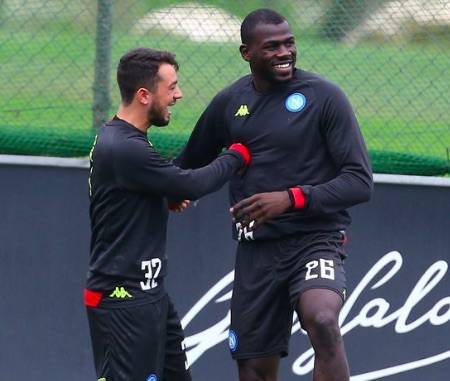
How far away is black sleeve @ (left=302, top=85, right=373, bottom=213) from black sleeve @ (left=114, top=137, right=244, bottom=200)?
0.42 metres

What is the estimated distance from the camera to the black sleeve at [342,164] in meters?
5.44

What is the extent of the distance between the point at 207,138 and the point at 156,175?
745mm

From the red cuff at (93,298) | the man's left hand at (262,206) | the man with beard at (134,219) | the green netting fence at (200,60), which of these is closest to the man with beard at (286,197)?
the man's left hand at (262,206)

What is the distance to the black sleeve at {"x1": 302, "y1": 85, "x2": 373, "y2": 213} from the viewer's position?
5438 millimetres

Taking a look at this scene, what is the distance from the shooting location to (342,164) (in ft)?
18.1

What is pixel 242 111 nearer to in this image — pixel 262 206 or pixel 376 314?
pixel 262 206

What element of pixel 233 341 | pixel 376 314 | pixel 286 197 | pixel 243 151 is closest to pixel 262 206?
pixel 286 197

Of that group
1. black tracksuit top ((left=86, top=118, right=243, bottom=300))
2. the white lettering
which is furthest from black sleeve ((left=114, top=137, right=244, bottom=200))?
the white lettering

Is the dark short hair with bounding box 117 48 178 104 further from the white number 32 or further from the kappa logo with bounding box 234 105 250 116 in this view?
the white number 32

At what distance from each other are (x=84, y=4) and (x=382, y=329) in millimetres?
2469

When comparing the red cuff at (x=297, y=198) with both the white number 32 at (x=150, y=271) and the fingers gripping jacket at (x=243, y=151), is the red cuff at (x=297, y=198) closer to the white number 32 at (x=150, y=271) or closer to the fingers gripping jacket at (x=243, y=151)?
the fingers gripping jacket at (x=243, y=151)

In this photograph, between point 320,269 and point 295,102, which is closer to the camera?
point 320,269

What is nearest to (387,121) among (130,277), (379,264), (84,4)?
(379,264)

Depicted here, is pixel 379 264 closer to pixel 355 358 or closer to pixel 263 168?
pixel 355 358
